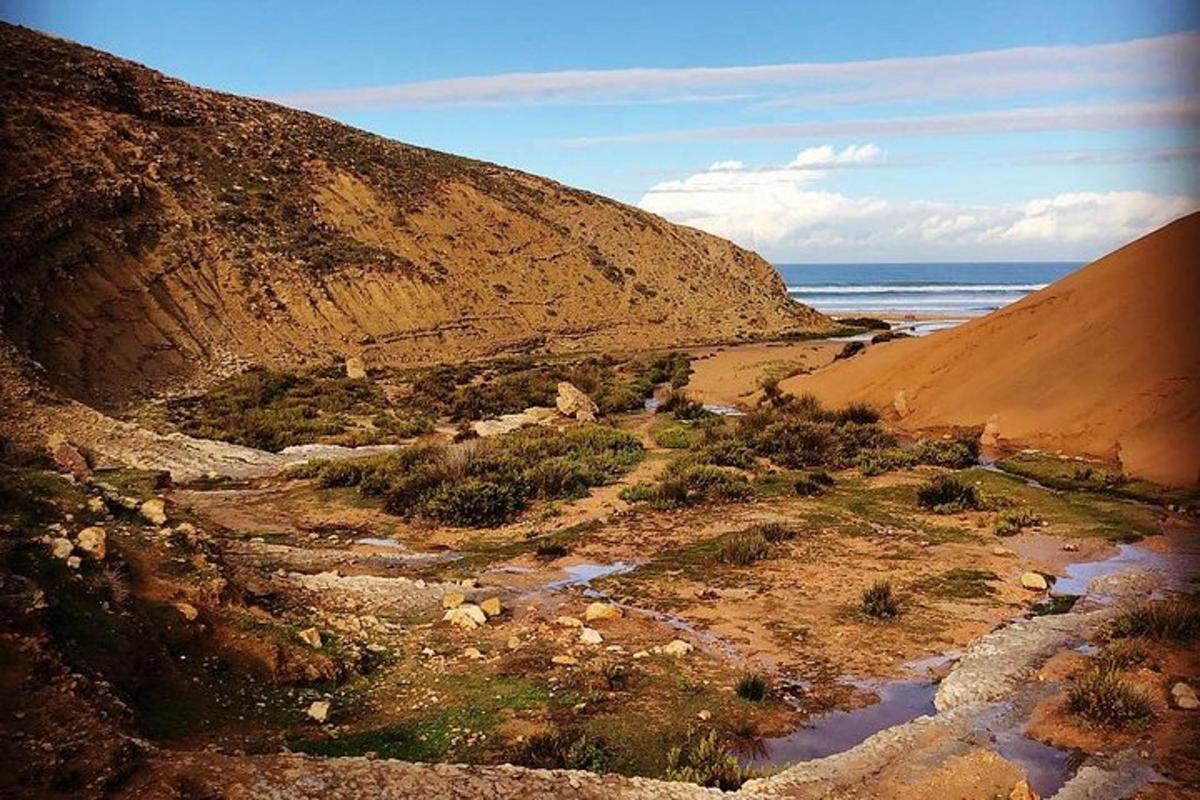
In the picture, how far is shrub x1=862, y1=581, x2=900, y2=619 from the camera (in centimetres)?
1080

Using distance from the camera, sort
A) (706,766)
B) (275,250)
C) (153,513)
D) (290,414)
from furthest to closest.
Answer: (275,250), (290,414), (153,513), (706,766)

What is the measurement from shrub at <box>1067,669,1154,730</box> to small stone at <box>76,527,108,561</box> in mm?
9451

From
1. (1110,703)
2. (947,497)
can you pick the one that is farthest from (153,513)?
(947,497)

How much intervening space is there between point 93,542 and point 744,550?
8.43 metres

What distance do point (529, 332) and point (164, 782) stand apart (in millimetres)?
45351

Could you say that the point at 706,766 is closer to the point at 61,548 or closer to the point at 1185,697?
the point at 1185,697

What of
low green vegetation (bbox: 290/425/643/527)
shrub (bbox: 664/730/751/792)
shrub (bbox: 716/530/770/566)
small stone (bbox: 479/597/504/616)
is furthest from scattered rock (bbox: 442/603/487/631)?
low green vegetation (bbox: 290/425/643/527)

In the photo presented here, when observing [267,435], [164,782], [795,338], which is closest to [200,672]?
[164,782]

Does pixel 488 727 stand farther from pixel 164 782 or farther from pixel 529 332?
pixel 529 332

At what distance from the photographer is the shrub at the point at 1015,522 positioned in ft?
46.6

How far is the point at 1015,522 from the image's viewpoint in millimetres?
14570

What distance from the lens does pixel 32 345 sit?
27.2m

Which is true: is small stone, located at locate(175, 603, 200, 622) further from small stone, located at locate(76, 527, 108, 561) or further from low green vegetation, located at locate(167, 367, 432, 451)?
low green vegetation, located at locate(167, 367, 432, 451)

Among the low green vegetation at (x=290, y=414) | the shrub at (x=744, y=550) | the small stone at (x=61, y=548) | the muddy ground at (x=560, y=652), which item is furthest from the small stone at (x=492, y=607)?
the low green vegetation at (x=290, y=414)
